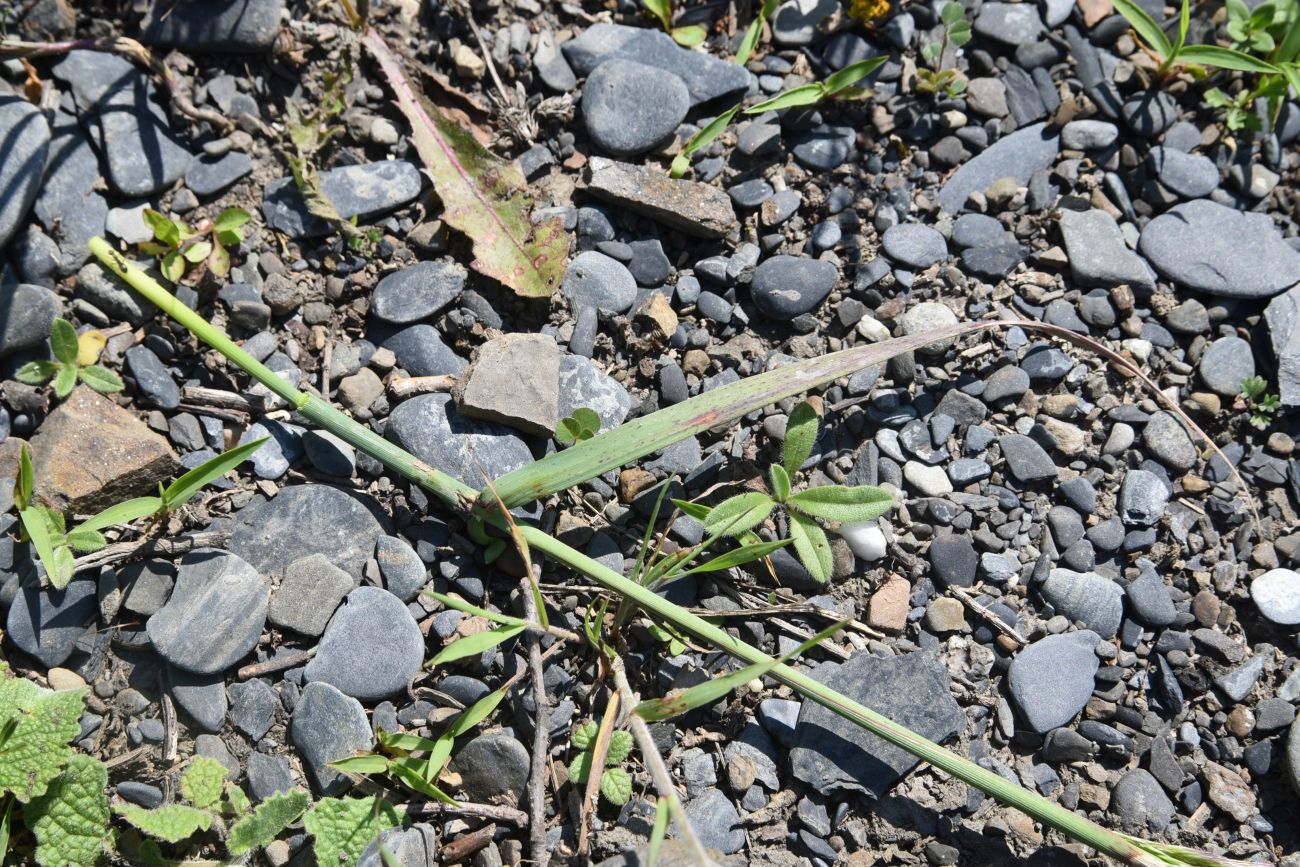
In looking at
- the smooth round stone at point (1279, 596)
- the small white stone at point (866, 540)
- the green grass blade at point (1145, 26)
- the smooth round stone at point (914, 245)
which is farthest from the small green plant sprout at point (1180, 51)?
the small white stone at point (866, 540)

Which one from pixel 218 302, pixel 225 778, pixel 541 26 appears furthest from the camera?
pixel 541 26

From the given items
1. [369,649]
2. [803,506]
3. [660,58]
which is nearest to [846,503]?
[803,506]

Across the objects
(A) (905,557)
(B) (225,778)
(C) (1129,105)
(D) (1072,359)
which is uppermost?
(C) (1129,105)

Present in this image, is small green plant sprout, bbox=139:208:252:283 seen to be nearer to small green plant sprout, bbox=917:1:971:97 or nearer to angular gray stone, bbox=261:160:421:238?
angular gray stone, bbox=261:160:421:238

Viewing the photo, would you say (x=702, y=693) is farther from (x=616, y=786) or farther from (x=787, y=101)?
(x=787, y=101)

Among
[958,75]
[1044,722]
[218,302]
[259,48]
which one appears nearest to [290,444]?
[218,302]

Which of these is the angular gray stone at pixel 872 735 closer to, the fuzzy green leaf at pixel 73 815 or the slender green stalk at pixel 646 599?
the slender green stalk at pixel 646 599

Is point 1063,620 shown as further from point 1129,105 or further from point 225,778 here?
point 225,778
